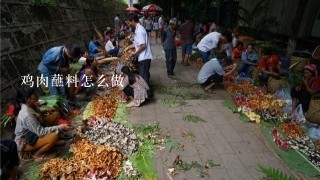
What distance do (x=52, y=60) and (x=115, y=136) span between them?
2645mm

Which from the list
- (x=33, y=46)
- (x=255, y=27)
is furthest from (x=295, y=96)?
(x=255, y=27)

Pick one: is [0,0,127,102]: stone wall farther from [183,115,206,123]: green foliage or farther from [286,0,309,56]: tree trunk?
[286,0,309,56]: tree trunk

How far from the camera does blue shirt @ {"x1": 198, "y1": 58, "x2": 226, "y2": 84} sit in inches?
301

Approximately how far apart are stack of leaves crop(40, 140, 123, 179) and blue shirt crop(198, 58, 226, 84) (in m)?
4.50

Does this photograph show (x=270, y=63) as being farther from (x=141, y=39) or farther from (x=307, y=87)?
(x=141, y=39)

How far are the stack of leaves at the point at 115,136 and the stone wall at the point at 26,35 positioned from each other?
8.16 ft

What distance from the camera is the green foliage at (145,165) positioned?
13.5 ft

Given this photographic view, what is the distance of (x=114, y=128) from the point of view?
5266 mm

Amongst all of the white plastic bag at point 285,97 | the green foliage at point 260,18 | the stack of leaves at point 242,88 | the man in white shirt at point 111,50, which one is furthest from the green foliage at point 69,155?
the green foliage at point 260,18

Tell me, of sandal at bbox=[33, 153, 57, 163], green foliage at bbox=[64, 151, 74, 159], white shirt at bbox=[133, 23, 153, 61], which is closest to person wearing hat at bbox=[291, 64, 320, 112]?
white shirt at bbox=[133, 23, 153, 61]

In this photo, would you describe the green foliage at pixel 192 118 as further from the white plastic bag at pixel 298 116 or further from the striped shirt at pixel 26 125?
the striped shirt at pixel 26 125

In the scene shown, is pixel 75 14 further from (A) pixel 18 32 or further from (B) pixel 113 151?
(B) pixel 113 151

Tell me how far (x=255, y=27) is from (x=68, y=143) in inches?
592

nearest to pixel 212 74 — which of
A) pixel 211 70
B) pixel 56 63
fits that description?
pixel 211 70
